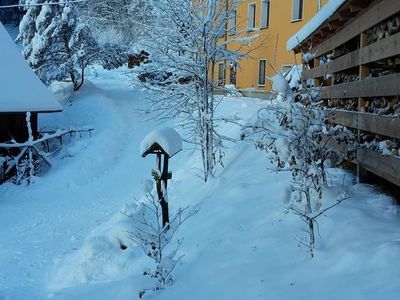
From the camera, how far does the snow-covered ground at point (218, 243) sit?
3740 millimetres

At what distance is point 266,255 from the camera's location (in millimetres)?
4406

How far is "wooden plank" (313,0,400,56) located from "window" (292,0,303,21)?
1485 centimetres

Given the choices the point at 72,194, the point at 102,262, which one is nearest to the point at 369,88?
the point at 102,262

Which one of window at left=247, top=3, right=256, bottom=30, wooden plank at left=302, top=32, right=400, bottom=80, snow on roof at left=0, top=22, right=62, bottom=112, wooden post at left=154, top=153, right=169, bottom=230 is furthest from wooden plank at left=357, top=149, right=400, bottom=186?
window at left=247, top=3, right=256, bottom=30

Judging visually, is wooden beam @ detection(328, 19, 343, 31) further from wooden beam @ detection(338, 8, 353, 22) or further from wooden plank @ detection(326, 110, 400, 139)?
wooden plank @ detection(326, 110, 400, 139)

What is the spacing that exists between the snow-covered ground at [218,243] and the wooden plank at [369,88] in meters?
1.02

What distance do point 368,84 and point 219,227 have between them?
7.55 feet

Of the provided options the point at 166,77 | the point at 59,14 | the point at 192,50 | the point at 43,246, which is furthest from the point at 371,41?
the point at 59,14

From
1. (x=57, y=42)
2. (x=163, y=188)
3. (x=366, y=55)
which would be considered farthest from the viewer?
(x=57, y=42)

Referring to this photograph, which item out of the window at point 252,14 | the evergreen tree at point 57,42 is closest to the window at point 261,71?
the window at point 252,14

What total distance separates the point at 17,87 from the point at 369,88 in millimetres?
12663

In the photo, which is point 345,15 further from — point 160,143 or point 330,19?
point 160,143

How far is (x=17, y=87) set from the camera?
15.0 meters

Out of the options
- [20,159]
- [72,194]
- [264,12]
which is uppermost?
[264,12]
